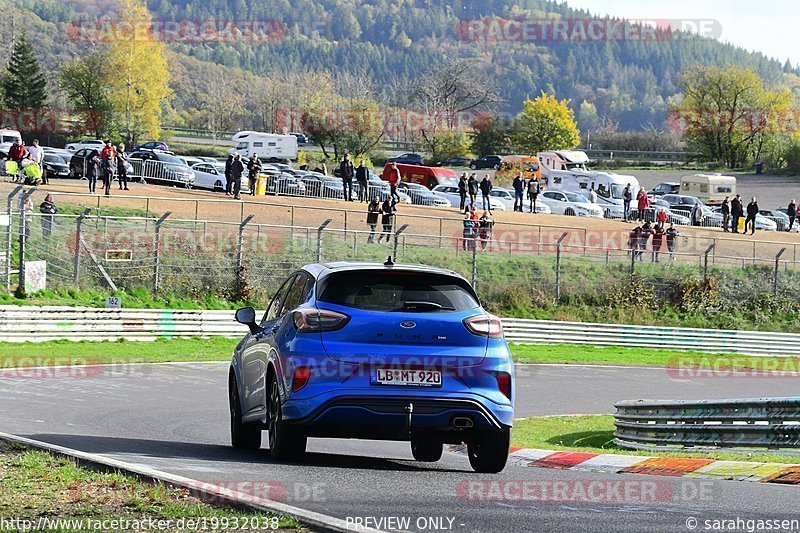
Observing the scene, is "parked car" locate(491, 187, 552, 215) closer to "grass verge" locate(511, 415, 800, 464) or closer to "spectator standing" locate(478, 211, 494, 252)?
"spectator standing" locate(478, 211, 494, 252)

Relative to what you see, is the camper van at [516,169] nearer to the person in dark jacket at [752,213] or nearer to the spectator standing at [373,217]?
the person in dark jacket at [752,213]

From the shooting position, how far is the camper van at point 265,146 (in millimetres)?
98000

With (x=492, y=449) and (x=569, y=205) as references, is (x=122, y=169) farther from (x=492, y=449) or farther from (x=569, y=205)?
(x=492, y=449)

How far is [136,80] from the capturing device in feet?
310

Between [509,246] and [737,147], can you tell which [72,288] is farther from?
[737,147]

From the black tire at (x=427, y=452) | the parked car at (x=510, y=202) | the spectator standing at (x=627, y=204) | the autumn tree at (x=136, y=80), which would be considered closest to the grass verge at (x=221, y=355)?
the black tire at (x=427, y=452)

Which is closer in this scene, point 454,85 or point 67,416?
point 67,416

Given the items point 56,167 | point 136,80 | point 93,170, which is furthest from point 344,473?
point 136,80

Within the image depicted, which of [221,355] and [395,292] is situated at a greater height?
[395,292]

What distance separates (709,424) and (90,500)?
908 centimetres

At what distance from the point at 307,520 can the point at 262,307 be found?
2773 cm

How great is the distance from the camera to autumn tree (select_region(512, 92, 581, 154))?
4518 inches

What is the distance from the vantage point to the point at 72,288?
100 feet

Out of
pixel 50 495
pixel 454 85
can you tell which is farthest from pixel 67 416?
pixel 454 85
